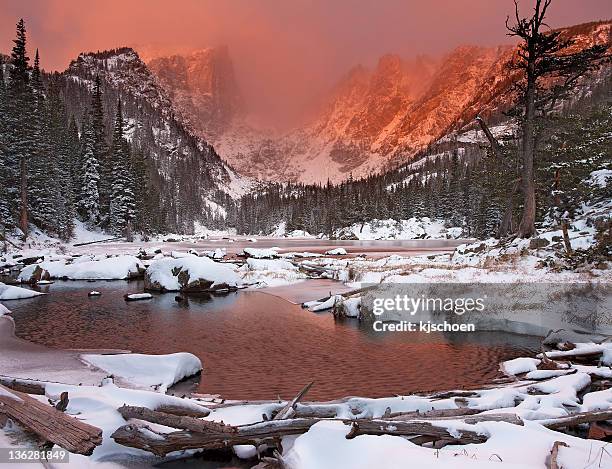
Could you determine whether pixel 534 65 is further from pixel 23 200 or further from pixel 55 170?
pixel 55 170

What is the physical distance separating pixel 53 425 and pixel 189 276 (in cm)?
2315

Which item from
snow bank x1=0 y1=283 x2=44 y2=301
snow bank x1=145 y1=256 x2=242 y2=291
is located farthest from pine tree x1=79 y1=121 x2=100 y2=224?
snow bank x1=0 y1=283 x2=44 y2=301

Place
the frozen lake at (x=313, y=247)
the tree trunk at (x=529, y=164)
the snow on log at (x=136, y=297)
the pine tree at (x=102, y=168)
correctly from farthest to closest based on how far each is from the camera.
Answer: the pine tree at (x=102, y=168), the frozen lake at (x=313, y=247), the snow on log at (x=136, y=297), the tree trunk at (x=529, y=164)

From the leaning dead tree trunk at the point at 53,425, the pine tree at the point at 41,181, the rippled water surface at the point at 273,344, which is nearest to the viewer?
the leaning dead tree trunk at the point at 53,425

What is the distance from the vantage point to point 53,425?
591 centimetres

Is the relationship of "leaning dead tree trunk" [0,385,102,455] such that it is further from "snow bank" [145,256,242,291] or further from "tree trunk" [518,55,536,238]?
"tree trunk" [518,55,536,238]

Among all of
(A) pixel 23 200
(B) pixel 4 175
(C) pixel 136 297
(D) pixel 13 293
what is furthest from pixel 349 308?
(B) pixel 4 175

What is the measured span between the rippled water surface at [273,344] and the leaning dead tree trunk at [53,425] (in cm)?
456

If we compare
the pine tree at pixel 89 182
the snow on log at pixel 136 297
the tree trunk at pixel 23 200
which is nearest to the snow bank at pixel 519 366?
the snow on log at pixel 136 297

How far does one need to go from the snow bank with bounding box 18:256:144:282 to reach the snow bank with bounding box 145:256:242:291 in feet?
18.6

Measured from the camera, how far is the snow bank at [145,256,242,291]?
1115 inches

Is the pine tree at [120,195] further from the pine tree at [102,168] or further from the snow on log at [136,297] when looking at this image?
the snow on log at [136,297]

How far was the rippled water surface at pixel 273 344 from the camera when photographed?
11109 mm

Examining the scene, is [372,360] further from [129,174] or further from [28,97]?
[129,174]
